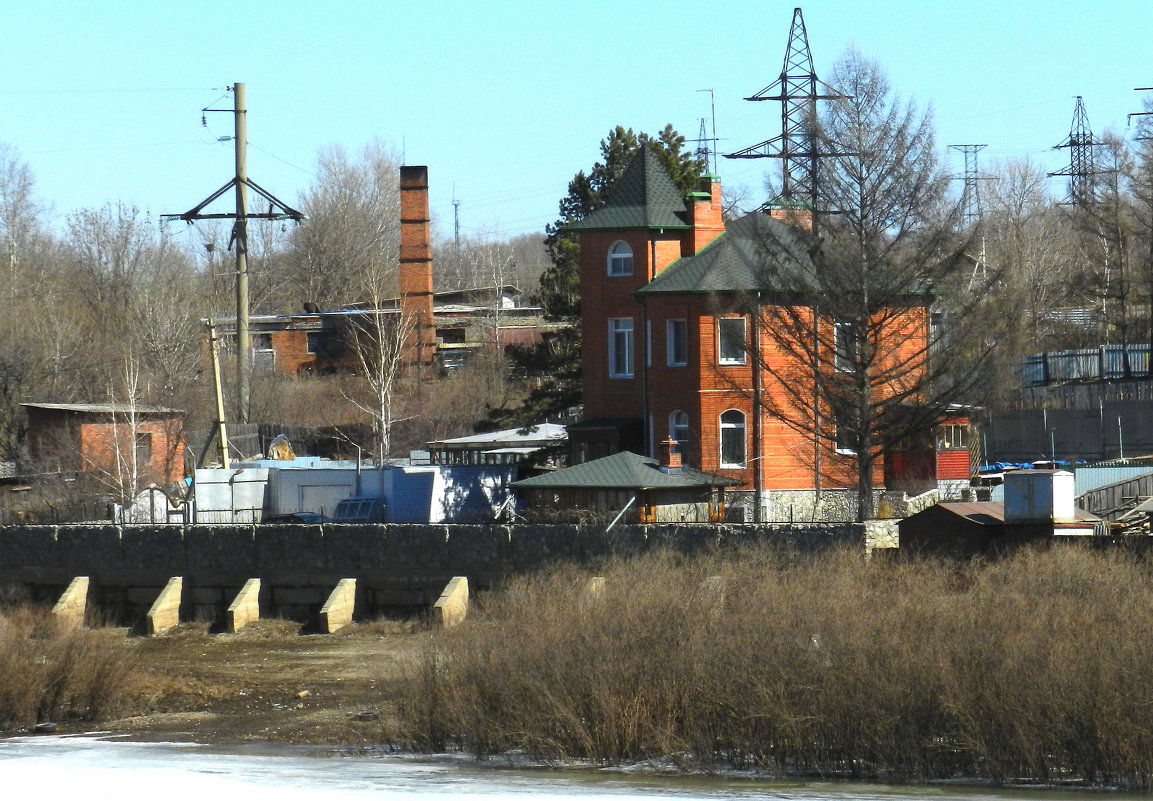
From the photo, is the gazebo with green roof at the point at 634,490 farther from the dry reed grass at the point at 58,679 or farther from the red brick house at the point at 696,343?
the dry reed grass at the point at 58,679

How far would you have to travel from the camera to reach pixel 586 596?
27.3 meters

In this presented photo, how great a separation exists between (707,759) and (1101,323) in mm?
59991

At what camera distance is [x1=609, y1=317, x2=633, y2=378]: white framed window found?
1743 inches

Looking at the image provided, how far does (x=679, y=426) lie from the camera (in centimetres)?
4256

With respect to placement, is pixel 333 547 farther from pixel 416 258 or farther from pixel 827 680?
pixel 416 258

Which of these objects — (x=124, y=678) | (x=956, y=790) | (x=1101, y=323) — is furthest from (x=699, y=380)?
(x=1101, y=323)

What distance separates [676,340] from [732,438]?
3.24m

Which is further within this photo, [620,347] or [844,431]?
[620,347]

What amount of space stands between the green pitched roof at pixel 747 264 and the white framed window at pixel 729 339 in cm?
95

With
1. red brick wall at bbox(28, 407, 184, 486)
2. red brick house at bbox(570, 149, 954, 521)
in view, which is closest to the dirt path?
red brick house at bbox(570, 149, 954, 521)

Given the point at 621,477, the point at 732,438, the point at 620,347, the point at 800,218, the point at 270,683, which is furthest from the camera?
the point at 620,347

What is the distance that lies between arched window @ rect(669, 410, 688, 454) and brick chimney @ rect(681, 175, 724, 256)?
4.95 meters

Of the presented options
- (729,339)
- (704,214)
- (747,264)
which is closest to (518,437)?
(729,339)

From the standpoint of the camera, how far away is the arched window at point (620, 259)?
4472 cm
